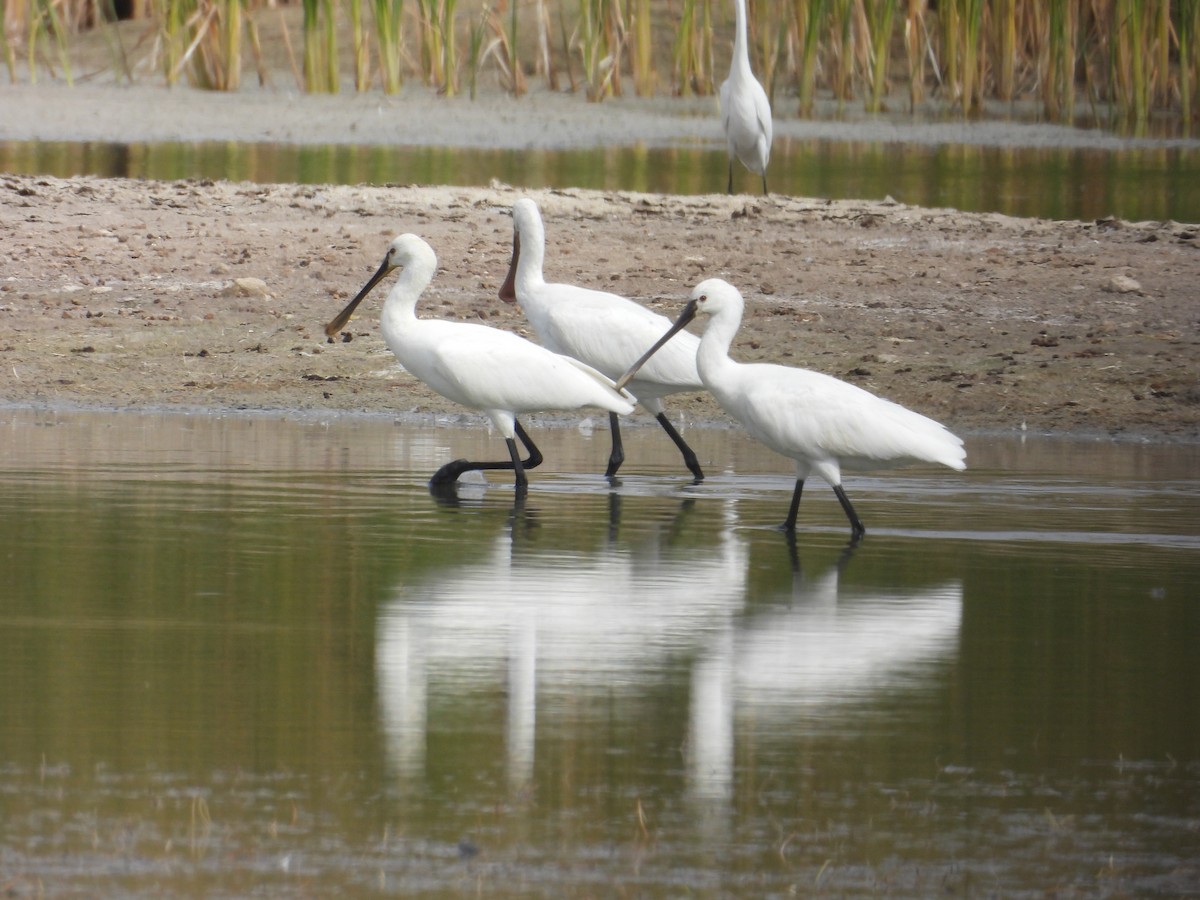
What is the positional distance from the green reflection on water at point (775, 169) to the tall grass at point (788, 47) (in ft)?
3.92

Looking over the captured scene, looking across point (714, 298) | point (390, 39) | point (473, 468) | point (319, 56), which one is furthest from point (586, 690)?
point (319, 56)

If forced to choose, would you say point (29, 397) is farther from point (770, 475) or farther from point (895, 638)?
point (895, 638)

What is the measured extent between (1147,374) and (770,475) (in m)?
3.22

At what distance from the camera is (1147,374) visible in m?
12.6

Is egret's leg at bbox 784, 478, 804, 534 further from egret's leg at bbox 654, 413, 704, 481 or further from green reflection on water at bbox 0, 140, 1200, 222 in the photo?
green reflection on water at bbox 0, 140, 1200, 222

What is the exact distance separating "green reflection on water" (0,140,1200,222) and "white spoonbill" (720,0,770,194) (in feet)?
2.39

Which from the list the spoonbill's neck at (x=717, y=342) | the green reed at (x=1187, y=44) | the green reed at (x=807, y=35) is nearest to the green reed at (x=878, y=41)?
the green reed at (x=807, y=35)

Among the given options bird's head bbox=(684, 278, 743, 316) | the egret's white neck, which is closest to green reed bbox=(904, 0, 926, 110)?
the egret's white neck

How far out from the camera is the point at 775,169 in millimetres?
23969

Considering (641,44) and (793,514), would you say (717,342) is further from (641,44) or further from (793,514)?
(641,44)

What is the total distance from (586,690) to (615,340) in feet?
17.1

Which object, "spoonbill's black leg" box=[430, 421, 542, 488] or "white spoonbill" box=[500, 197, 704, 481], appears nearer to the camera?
"spoonbill's black leg" box=[430, 421, 542, 488]

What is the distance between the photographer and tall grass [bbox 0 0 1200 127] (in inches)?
1041

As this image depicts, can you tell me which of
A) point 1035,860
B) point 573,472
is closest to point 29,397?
point 573,472
